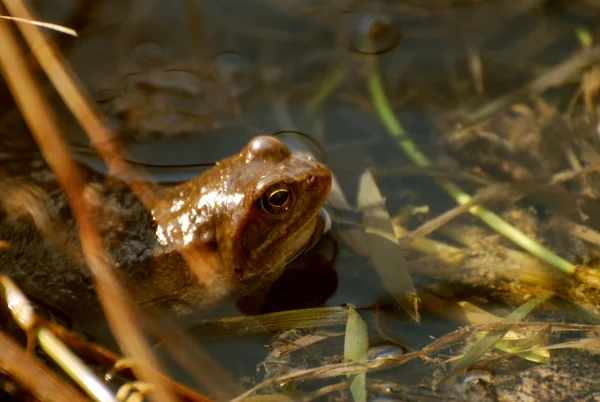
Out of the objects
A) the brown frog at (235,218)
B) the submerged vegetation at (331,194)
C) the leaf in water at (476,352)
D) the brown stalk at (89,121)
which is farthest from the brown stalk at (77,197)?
the leaf in water at (476,352)

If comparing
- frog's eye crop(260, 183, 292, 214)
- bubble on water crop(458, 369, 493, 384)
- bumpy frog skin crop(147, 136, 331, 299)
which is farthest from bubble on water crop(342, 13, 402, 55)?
bubble on water crop(458, 369, 493, 384)

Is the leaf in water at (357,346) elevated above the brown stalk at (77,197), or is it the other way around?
the brown stalk at (77,197)

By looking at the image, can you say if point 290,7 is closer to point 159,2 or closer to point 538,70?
point 159,2

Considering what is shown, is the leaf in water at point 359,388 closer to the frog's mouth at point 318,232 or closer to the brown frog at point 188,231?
the brown frog at point 188,231

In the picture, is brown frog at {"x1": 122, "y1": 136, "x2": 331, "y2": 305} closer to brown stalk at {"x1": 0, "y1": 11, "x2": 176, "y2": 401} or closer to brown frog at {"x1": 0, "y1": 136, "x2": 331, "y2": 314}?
brown frog at {"x1": 0, "y1": 136, "x2": 331, "y2": 314}

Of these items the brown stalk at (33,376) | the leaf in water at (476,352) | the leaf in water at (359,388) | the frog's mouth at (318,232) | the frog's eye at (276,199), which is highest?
the frog's eye at (276,199)

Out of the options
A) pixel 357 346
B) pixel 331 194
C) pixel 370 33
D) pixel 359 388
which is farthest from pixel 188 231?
pixel 370 33
